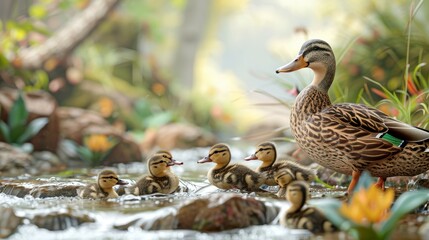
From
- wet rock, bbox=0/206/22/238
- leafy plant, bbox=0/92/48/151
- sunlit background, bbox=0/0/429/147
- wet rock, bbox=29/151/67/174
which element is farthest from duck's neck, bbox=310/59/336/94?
leafy plant, bbox=0/92/48/151

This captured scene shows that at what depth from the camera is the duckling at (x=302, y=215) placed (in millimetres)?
3535

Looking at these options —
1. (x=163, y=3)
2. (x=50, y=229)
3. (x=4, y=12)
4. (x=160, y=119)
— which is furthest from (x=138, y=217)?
(x=163, y=3)

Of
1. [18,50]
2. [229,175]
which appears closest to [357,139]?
[229,175]

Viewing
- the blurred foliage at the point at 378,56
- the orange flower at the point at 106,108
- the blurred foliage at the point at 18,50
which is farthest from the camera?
the orange flower at the point at 106,108

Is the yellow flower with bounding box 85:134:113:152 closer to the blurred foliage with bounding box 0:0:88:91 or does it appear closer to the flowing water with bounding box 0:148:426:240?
the blurred foliage with bounding box 0:0:88:91

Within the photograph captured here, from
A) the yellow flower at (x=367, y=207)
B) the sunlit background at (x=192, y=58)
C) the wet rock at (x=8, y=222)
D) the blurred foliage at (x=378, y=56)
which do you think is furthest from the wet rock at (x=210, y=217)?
the blurred foliage at (x=378, y=56)

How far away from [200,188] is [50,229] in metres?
1.62

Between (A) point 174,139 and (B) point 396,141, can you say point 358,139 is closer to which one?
(B) point 396,141

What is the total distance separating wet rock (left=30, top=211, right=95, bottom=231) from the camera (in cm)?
364

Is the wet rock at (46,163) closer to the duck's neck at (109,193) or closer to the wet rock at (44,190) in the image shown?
the wet rock at (44,190)

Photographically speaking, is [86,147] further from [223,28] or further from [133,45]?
[223,28]

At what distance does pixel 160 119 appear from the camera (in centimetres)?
1119

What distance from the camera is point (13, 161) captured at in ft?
22.8

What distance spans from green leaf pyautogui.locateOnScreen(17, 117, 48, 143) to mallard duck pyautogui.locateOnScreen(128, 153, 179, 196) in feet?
10.9
